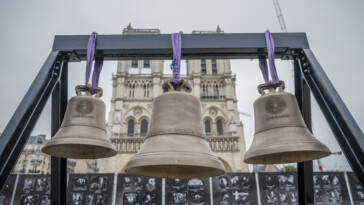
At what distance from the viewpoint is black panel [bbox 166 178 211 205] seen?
219 inches

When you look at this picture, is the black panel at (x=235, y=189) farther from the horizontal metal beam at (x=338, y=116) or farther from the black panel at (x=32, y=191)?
the horizontal metal beam at (x=338, y=116)

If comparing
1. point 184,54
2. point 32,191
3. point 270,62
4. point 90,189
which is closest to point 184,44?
point 184,54

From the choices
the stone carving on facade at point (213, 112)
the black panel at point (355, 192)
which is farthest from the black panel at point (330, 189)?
the stone carving on facade at point (213, 112)

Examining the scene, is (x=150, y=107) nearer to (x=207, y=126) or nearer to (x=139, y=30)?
(x=207, y=126)

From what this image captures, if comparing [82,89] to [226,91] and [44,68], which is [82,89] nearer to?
[44,68]

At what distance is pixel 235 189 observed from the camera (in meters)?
5.74

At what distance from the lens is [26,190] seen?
5555 millimetres

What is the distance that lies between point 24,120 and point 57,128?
0.79 meters

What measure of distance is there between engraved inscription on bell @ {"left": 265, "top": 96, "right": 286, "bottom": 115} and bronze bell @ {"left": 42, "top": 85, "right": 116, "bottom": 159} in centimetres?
152

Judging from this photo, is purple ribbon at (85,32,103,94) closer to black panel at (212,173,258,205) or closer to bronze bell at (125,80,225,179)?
bronze bell at (125,80,225,179)

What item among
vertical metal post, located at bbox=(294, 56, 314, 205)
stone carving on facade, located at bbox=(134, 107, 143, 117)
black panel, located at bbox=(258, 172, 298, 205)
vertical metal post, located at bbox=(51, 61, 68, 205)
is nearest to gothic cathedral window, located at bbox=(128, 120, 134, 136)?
stone carving on facade, located at bbox=(134, 107, 143, 117)

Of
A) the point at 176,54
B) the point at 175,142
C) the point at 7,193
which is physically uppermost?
the point at 176,54

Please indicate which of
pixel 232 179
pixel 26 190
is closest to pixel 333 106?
pixel 232 179

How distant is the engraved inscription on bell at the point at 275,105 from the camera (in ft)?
7.13
